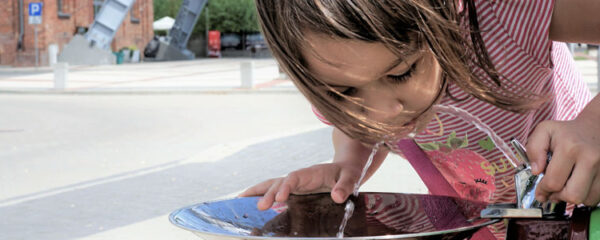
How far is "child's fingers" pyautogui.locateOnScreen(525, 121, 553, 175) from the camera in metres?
1.12

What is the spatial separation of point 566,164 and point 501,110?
58 centimetres

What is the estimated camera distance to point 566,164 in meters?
1.11

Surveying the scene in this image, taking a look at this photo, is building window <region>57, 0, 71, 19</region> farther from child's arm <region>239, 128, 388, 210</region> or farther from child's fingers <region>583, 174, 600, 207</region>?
child's fingers <region>583, 174, 600, 207</region>

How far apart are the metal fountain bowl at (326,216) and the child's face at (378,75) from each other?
16 cm

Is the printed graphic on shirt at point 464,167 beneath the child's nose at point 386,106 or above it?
beneath

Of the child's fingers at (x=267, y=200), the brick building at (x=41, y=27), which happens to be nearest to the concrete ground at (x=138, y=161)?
the child's fingers at (x=267, y=200)

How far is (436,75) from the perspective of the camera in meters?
1.40

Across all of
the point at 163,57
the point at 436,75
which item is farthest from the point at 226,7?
the point at 436,75

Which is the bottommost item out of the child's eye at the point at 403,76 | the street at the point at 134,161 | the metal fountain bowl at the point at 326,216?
the street at the point at 134,161

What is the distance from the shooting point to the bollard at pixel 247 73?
50.1 feet

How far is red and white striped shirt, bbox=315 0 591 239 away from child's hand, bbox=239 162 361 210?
0.69 feet

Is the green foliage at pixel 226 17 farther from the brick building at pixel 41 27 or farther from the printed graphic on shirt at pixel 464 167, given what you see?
the printed graphic on shirt at pixel 464 167

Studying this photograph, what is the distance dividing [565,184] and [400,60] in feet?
1.09

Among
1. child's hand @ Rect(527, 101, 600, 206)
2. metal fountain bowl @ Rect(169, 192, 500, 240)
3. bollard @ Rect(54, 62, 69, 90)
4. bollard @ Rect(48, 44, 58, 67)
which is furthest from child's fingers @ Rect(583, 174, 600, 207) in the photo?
bollard @ Rect(48, 44, 58, 67)
